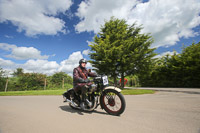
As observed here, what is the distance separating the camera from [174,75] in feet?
52.7

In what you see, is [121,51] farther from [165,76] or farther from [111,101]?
[165,76]

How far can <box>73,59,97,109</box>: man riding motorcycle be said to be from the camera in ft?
9.84

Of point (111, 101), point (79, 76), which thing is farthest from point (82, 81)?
point (111, 101)

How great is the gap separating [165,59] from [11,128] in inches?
814

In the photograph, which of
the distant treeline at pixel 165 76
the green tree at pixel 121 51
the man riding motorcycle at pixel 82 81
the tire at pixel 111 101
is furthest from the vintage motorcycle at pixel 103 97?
the distant treeline at pixel 165 76

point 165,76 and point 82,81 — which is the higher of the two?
point 165,76

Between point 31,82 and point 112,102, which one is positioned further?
point 31,82

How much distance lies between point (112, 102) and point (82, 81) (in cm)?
109

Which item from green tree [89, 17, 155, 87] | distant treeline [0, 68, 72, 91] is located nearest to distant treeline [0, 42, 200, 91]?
distant treeline [0, 68, 72, 91]

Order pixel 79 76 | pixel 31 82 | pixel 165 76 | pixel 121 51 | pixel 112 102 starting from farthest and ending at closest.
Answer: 1. pixel 165 76
2. pixel 31 82
3. pixel 121 51
4. pixel 79 76
5. pixel 112 102

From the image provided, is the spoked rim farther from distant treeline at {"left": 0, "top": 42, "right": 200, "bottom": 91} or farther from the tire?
distant treeline at {"left": 0, "top": 42, "right": 200, "bottom": 91}

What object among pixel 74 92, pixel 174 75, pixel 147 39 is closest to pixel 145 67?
pixel 147 39

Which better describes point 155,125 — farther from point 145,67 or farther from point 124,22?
point 124,22

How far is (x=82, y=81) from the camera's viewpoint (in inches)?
116
